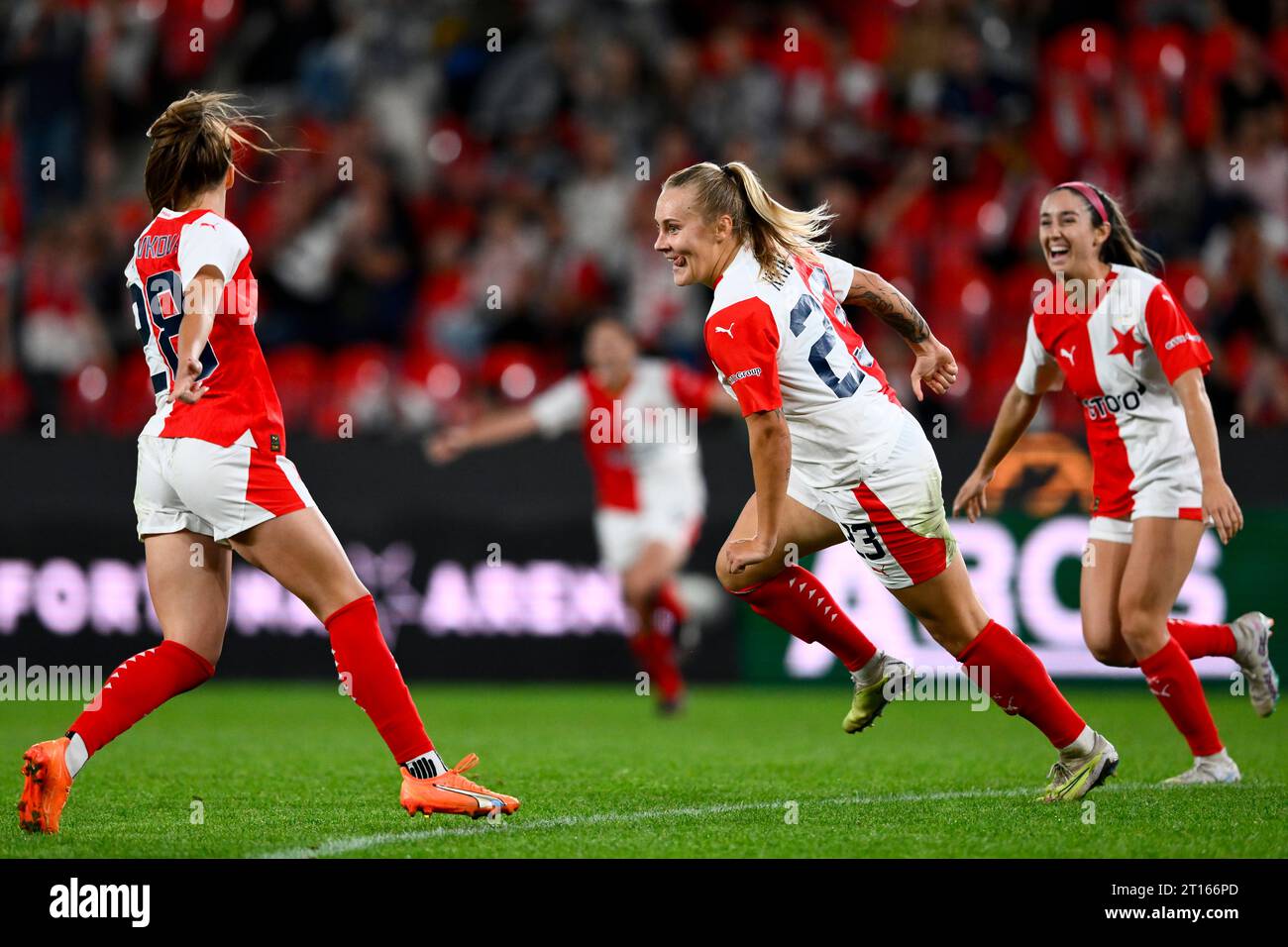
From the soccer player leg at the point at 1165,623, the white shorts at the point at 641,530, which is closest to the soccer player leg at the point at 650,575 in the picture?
the white shorts at the point at 641,530

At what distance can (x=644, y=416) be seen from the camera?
10.3m

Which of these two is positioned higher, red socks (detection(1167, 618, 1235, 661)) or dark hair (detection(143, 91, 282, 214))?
dark hair (detection(143, 91, 282, 214))

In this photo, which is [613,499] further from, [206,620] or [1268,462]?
[206,620]

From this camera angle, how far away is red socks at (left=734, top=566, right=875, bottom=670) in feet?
18.7

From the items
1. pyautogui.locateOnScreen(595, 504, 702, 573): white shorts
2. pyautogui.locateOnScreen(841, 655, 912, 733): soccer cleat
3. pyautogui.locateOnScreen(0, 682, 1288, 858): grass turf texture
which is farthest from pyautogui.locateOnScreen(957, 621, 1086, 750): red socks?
pyautogui.locateOnScreen(595, 504, 702, 573): white shorts

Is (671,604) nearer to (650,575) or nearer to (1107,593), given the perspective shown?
(650,575)

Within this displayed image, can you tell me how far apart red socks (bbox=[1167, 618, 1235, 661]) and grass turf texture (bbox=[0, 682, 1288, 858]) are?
1.62 feet

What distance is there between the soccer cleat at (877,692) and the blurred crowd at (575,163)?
5.57 m

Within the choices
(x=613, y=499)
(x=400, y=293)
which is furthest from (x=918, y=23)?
(x=613, y=499)

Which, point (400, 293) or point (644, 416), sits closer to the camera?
point (644, 416)

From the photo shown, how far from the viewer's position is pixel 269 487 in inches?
195

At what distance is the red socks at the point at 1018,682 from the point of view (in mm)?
5441

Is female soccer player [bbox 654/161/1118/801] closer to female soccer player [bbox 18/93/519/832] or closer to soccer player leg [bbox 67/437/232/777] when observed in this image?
female soccer player [bbox 18/93/519/832]
